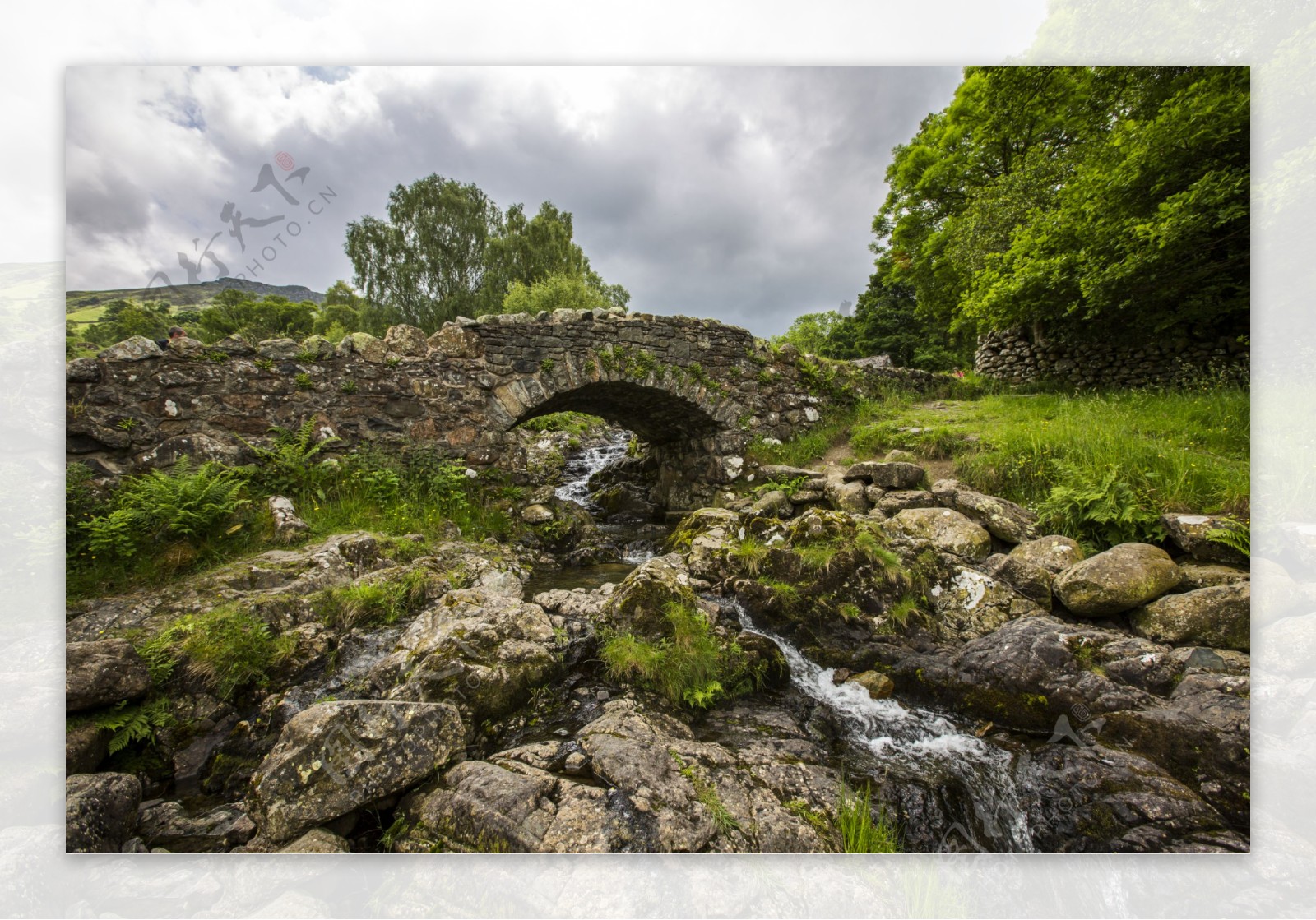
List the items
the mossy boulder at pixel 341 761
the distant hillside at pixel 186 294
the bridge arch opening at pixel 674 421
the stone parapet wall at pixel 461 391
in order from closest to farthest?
the mossy boulder at pixel 341 761 → the distant hillside at pixel 186 294 → the stone parapet wall at pixel 461 391 → the bridge arch opening at pixel 674 421

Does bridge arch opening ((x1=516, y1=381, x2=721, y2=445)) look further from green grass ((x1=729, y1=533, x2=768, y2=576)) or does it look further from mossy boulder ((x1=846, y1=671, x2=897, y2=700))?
mossy boulder ((x1=846, y1=671, x2=897, y2=700))

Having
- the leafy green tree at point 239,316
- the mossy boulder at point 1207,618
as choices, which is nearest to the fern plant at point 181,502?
the leafy green tree at point 239,316

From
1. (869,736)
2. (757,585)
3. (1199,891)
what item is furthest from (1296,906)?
(757,585)

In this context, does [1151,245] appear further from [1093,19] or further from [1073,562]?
[1073,562]

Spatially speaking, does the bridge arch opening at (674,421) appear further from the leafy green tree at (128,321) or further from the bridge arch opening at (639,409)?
the leafy green tree at (128,321)

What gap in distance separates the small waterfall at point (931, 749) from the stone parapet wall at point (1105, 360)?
557 centimetres

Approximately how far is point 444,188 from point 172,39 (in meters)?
27.4

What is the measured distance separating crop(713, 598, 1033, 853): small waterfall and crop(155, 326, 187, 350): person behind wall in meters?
7.47

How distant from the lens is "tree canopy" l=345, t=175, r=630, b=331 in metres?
25.1

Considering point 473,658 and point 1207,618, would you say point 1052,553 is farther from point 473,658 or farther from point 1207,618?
point 473,658

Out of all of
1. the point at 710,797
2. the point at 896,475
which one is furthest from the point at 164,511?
the point at 896,475

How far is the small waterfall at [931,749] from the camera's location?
2.42 metres

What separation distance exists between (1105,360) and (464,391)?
1277 centimetres

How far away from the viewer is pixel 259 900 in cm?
192
